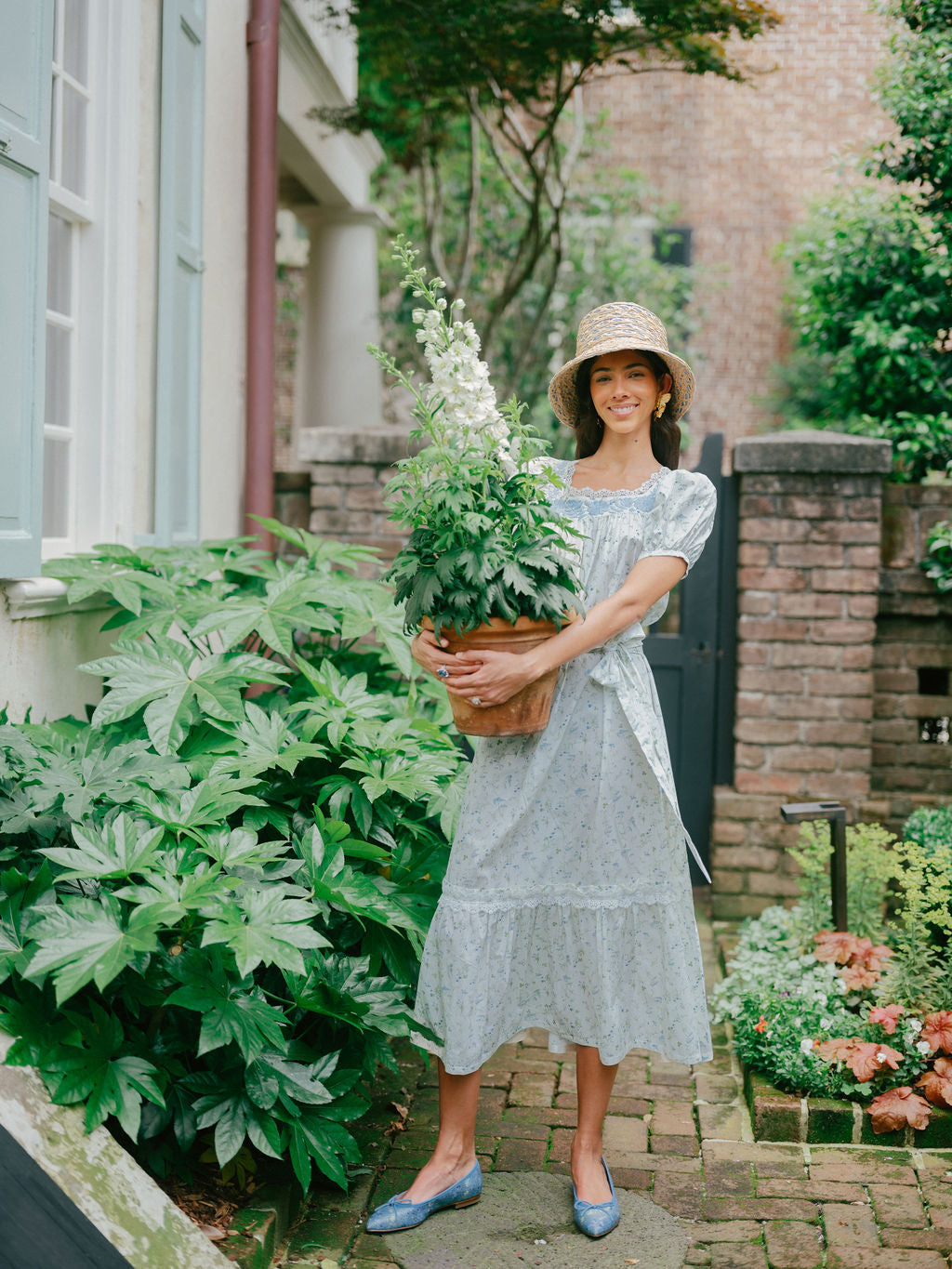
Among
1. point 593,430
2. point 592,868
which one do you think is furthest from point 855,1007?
point 593,430

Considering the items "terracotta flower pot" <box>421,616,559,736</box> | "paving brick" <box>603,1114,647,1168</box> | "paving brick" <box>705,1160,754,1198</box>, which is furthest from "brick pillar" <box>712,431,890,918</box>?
"terracotta flower pot" <box>421,616,559,736</box>

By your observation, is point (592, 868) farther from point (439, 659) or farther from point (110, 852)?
point (110, 852)

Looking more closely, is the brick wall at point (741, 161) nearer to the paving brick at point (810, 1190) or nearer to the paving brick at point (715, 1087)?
the paving brick at point (715, 1087)

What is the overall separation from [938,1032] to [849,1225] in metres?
0.64

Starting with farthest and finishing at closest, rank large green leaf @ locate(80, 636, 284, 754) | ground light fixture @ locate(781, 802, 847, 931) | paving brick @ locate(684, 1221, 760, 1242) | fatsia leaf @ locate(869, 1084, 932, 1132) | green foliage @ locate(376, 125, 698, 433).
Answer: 1. green foliage @ locate(376, 125, 698, 433)
2. ground light fixture @ locate(781, 802, 847, 931)
3. fatsia leaf @ locate(869, 1084, 932, 1132)
4. large green leaf @ locate(80, 636, 284, 754)
5. paving brick @ locate(684, 1221, 760, 1242)

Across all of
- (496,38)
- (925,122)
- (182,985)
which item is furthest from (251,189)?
(182,985)

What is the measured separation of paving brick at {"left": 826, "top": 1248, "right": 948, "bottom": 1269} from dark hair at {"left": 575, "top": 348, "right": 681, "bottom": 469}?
1689mm

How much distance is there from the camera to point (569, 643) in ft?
7.48

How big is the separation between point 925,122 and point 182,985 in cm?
448

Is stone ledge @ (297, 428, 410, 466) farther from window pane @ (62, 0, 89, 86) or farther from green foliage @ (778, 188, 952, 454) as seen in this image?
green foliage @ (778, 188, 952, 454)

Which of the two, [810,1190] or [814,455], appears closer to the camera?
[810,1190]

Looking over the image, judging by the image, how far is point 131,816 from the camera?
2.20 metres

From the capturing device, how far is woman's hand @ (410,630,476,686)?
2.26m

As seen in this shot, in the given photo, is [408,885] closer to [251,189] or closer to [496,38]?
[251,189]
